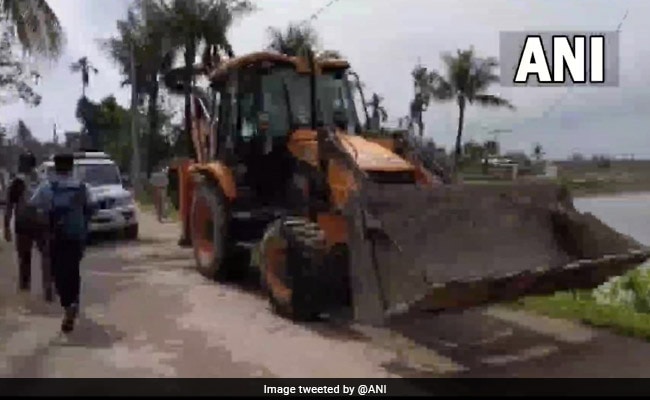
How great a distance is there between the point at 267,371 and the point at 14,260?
948cm

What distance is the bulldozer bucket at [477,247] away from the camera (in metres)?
7.17

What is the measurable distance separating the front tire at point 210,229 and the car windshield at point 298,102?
1.22 metres

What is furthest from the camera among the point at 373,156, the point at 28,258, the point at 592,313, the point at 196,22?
the point at 196,22

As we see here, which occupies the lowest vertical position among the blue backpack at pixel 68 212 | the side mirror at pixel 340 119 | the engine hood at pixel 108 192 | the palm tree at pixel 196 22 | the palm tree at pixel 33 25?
the engine hood at pixel 108 192

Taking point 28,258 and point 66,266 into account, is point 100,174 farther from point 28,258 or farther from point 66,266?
point 66,266

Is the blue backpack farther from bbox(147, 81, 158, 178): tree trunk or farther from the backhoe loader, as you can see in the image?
bbox(147, 81, 158, 178): tree trunk

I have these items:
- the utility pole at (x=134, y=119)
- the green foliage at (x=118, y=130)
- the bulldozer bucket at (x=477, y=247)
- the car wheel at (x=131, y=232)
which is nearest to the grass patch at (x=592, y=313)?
the bulldozer bucket at (x=477, y=247)

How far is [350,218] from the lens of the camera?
7.98 meters

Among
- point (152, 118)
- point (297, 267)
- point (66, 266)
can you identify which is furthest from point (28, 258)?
point (152, 118)

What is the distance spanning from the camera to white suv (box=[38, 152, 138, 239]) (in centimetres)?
1838

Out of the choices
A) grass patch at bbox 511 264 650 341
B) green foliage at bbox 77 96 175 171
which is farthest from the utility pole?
grass patch at bbox 511 264 650 341

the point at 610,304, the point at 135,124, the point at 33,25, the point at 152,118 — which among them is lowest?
the point at 610,304

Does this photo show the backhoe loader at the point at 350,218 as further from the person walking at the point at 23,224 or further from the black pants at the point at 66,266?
the person walking at the point at 23,224
